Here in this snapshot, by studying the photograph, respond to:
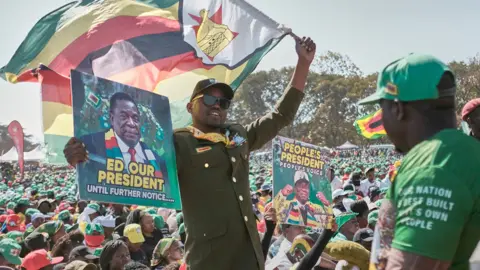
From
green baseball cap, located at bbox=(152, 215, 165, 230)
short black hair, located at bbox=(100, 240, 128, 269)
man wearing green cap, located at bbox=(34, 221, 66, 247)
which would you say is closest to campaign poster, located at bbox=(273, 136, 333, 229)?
short black hair, located at bbox=(100, 240, 128, 269)

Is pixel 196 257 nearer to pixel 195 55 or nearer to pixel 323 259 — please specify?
pixel 323 259

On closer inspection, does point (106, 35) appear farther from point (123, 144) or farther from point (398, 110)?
point (398, 110)

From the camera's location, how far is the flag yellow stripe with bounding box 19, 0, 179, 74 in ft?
13.3

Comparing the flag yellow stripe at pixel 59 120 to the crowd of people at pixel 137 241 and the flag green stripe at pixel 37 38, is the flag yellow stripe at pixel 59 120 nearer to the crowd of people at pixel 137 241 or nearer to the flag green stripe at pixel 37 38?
the flag green stripe at pixel 37 38

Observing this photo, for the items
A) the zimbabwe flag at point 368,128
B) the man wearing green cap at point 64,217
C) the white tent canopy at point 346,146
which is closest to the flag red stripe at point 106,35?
the zimbabwe flag at point 368,128

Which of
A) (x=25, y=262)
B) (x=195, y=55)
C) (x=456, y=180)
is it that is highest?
(x=195, y=55)

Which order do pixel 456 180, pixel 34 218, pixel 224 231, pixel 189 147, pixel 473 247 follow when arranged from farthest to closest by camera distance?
1. pixel 34 218
2. pixel 189 147
3. pixel 224 231
4. pixel 473 247
5. pixel 456 180

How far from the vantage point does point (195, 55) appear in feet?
14.0

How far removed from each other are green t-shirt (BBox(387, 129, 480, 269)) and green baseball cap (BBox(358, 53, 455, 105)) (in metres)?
0.13

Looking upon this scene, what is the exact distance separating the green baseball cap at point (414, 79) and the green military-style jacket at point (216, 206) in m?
1.55

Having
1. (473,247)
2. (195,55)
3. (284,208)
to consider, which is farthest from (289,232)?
(473,247)

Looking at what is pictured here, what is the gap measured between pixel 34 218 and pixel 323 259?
6.36 m

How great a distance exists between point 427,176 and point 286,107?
2033 mm

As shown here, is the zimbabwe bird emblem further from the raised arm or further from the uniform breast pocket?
the uniform breast pocket
